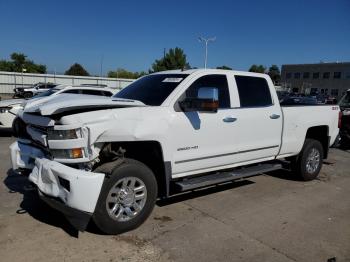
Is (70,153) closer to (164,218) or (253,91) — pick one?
(164,218)

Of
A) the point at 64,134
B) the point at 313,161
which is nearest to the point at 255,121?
the point at 313,161

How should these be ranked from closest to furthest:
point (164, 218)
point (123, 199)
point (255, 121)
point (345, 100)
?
point (123, 199), point (164, 218), point (255, 121), point (345, 100)

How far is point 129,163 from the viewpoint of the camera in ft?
13.7

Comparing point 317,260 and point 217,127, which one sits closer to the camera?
point 317,260

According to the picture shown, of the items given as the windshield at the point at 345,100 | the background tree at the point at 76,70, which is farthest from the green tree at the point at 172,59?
the windshield at the point at 345,100

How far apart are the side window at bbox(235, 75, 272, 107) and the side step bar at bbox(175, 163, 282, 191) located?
1.01 metres

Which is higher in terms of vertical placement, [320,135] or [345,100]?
[345,100]

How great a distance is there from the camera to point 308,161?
7.00 m

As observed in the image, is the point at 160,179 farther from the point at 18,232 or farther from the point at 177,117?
the point at 18,232

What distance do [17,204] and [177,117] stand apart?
251cm

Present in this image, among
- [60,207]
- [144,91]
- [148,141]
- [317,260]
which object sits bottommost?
[317,260]

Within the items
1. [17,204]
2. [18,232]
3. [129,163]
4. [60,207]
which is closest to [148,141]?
[129,163]

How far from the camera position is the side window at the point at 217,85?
16.6ft

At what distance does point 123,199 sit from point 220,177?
1.63m
